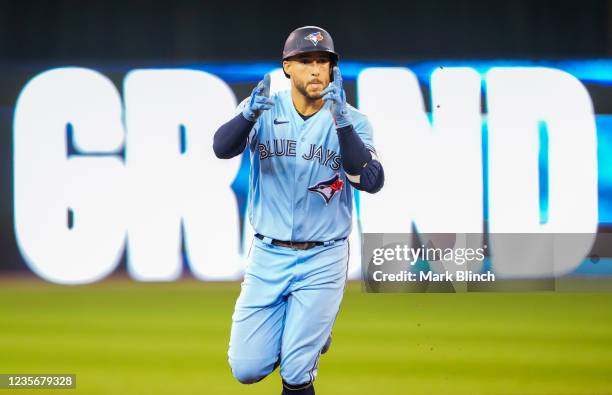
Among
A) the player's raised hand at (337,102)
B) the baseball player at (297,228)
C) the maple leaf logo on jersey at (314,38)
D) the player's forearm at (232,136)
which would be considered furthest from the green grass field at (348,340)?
the maple leaf logo on jersey at (314,38)

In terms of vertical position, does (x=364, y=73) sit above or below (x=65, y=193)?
above

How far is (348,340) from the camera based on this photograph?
17.1ft

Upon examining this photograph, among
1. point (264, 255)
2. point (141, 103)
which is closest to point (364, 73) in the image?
point (141, 103)

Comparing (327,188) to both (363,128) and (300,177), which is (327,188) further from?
(363,128)

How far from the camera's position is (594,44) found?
6156 mm

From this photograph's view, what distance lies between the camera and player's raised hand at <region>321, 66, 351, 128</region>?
2891 millimetres

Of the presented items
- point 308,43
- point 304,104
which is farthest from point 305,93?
point 308,43

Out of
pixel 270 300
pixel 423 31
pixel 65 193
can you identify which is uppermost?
pixel 423 31

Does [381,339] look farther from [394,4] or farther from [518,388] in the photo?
[394,4]

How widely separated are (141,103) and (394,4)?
6.39ft

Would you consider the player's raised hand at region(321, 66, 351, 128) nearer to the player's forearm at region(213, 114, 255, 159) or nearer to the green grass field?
the player's forearm at region(213, 114, 255, 159)

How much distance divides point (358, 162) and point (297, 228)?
38 centimetres

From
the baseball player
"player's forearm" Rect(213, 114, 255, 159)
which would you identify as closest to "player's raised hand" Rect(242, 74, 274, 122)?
"player's forearm" Rect(213, 114, 255, 159)

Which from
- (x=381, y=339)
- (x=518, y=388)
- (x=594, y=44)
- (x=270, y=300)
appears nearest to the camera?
(x=270, y=300)
